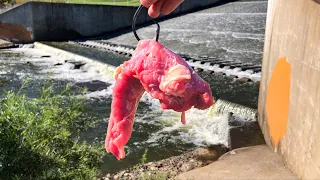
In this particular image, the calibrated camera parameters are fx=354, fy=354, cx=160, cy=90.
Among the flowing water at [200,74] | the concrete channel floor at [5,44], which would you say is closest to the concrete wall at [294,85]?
the flowing water at [200,74]

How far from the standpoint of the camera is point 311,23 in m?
4.54

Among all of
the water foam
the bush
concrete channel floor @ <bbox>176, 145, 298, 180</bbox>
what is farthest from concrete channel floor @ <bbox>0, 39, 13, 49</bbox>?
the bush

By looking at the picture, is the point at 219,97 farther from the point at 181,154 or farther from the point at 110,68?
the point at 110,68

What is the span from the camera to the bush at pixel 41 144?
3.61 metres

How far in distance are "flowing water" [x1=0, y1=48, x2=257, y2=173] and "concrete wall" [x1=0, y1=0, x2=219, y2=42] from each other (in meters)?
9.54

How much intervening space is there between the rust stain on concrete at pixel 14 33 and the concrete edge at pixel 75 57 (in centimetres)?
205

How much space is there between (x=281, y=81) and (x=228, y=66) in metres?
6.94

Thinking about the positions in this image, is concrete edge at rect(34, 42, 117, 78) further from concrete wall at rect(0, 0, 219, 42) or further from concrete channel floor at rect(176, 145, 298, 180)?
concrete channel floor at rect(176, 145, 298, 180)

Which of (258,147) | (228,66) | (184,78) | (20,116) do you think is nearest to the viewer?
(184,78)

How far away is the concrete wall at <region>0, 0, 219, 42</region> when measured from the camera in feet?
76.7

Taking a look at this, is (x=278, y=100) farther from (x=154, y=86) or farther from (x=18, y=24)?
(x=18, y=24)

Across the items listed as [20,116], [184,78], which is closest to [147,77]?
[184,78]

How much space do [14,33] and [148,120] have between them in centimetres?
1790

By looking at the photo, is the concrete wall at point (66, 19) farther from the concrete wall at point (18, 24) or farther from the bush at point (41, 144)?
the bush at point (41, 144)
